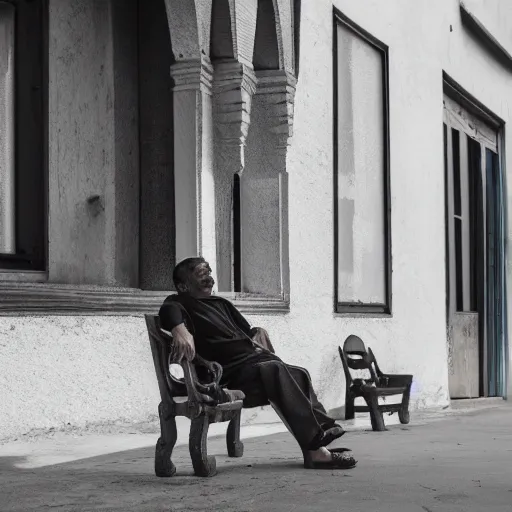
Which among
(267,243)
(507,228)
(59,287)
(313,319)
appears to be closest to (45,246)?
(59,287)

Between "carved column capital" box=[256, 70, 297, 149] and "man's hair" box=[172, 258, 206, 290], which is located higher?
"carved column capital" box=[256, 70, 297, 149]

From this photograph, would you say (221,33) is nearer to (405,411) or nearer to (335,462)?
(405,411)

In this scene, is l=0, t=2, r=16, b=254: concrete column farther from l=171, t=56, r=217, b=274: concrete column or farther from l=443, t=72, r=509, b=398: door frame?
l=443, t=72, r=509, b=398: door frame

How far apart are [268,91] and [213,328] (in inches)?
Result: 133

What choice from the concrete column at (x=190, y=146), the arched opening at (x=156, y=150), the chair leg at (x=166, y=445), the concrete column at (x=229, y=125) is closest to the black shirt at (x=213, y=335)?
the chair leg at (x=166, y=445)

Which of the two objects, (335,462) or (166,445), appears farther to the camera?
(335,462)

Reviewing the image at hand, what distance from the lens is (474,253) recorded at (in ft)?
44.8

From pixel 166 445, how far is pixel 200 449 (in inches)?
7.6

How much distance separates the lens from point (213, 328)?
18.9 feet

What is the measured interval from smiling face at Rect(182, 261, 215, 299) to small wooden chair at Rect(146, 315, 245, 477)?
39cm

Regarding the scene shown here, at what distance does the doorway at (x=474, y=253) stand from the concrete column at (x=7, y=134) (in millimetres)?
6298

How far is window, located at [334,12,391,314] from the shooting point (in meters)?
9.84

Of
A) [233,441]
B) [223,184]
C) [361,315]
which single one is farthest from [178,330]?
[361,315]

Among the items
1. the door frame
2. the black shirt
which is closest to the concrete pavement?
the black shirt
